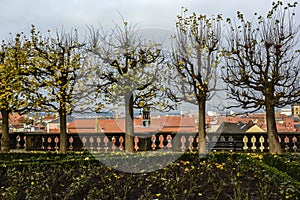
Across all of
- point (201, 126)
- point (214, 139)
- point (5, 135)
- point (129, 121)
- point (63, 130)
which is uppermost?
point (129, 121)

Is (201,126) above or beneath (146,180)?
above

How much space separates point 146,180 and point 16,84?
29.0ft

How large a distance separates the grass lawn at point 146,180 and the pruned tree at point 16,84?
5.64 metres

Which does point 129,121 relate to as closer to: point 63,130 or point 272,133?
point 63,130

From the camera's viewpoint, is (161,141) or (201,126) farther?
(161,141)

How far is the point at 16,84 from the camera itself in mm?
14672

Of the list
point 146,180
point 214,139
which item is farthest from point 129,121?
point 146,180

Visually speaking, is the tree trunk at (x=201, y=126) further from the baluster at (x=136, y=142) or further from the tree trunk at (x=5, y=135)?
the tree trunk at (x=5, y=135)

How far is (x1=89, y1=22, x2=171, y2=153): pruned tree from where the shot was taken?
13.7 metres

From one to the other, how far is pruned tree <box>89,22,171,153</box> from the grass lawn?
3.83 metres

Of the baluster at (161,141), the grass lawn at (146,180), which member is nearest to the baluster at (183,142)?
the baluster at (161,141)

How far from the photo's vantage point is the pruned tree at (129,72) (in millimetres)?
13664

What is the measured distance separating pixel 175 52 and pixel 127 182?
7.89 m

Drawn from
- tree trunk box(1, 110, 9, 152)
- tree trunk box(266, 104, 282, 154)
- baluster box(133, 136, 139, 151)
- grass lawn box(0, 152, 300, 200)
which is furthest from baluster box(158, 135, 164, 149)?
tree trunk box(1, 110, 9, 152)
